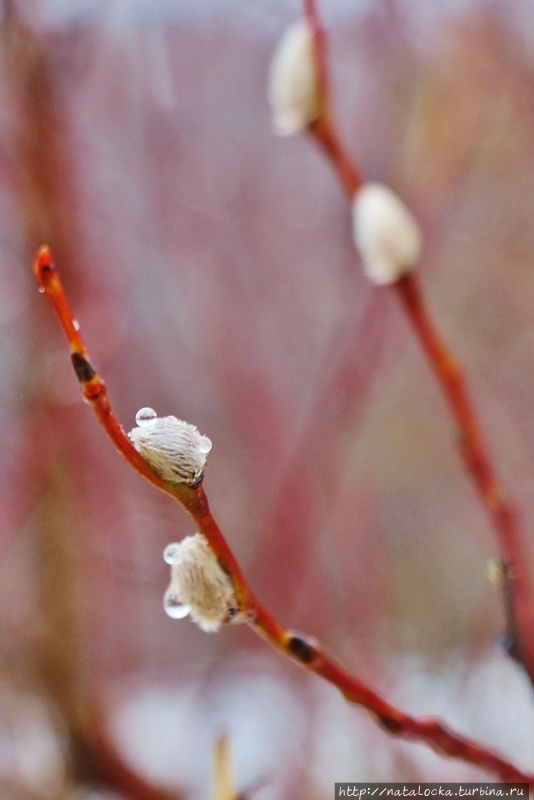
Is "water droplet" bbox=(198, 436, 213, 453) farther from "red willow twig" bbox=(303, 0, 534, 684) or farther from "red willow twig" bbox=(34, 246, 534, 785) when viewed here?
"red willow twig" bbox=(303, 0, 534, 684)

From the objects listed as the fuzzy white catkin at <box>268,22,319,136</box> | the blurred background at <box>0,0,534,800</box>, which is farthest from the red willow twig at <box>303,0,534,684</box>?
the blurred background at <box>0,0,534,800</box>

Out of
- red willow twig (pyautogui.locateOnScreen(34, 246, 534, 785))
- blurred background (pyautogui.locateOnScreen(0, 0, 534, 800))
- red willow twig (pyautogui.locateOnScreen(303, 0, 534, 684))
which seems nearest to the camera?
red willow twig (pyautogui.locateOnScreen(34, 246, 534, 785))

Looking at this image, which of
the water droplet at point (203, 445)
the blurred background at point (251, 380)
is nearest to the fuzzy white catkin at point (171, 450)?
the water droplet at point (203, 445)

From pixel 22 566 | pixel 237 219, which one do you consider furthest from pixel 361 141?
pixel 22 566

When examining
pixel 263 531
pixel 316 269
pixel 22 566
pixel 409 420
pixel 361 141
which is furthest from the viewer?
pixel 409 420

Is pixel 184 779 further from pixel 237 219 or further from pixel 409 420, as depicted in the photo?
pixel 409 420

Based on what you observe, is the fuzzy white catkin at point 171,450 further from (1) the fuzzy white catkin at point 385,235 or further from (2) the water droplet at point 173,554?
(1) the fuzzy white catkin at point 385,235
